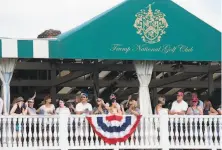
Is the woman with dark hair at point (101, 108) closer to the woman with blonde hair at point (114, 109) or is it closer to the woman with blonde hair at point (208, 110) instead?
the woman with blonde hair at point (114, 109)

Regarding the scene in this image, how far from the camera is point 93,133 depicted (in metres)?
14.8

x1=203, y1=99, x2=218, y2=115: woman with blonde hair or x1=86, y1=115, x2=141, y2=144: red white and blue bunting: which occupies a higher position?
x1=203, y1=99, x2=218, y2=115: woman with blonde hair

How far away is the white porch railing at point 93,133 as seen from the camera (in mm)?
14383

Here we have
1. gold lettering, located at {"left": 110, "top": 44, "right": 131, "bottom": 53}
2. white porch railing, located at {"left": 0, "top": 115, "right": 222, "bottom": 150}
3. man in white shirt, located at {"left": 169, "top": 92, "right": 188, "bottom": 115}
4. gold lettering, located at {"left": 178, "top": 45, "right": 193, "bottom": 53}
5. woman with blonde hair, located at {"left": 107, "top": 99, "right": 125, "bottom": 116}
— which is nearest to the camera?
white porch railing, located at {"left": 0, "top": 115, "right": 222, "bottom": 150}

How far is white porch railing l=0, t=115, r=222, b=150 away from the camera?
14.4m

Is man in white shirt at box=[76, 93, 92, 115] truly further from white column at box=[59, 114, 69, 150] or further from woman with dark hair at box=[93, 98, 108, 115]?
white column at box=[59, 114, 69, 150]

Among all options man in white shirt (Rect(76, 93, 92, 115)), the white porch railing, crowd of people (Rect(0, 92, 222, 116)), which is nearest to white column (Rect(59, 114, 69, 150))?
the white porch railing

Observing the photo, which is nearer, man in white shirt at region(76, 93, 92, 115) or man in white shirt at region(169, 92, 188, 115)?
man in white shirt at region(76, 93, 92, 115)

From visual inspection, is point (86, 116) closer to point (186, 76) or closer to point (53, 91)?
point (53, 91)

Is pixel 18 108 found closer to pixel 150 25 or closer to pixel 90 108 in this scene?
pixel 90 108

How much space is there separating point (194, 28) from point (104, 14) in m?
2.39

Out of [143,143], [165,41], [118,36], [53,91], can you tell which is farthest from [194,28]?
[53,91]

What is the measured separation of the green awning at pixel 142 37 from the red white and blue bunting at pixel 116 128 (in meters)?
1.74

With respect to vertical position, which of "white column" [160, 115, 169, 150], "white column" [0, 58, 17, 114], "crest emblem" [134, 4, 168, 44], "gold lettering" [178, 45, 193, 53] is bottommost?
"white column" [160, 115, 169, 150]
